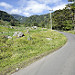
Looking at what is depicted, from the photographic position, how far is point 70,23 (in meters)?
36.5

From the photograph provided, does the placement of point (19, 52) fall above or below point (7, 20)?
below

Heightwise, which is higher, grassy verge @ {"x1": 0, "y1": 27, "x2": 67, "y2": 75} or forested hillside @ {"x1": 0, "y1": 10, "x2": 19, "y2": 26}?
forested hillside @ {"x1": 0, "y1": 10, "x2": 19, "y2": 26}

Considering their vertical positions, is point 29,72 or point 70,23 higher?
point 70,23

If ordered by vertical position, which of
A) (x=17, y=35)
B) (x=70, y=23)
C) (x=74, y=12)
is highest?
(x=74, y=12)

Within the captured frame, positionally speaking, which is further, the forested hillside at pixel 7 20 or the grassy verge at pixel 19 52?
the forested hillside at pixel 7 20

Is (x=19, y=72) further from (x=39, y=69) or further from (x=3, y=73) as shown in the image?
(x=39, y=69)

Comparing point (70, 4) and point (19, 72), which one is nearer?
point (19, 72)

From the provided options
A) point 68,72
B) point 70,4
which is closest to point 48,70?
point 68,72

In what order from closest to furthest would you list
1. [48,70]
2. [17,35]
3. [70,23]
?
[48,70]
[17,35]
[70,23]

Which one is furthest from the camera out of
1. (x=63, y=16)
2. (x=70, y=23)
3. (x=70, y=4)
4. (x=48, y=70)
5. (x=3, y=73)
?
(x=63, y=16)

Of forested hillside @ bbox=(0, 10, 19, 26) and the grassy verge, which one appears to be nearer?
the grassy verge

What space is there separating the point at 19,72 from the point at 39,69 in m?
1.13

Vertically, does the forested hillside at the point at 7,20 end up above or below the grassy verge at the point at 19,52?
above

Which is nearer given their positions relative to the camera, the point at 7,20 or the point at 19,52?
the point at 19,52
